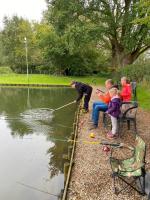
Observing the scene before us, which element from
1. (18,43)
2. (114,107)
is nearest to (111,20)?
(114,107)

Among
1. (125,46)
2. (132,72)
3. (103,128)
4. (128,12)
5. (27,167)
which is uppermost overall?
Answer: (128,12)

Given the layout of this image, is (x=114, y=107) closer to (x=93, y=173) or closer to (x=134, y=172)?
(x=93, y=173)

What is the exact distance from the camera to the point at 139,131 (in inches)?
322

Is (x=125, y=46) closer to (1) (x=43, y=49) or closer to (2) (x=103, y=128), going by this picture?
(1) (x=43, y=49)

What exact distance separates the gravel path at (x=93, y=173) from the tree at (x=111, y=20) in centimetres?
1591

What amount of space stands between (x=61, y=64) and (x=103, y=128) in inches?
1053

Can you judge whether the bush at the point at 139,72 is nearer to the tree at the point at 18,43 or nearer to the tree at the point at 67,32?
the tree at the point at 67,32

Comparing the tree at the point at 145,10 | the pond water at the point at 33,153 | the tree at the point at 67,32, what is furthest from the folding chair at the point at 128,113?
the tree at the point at 67,32

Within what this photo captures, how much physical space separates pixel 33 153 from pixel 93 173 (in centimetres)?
290

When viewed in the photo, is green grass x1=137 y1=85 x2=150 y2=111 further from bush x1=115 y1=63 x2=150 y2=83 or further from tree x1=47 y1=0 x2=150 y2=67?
tree x1=47 y1=0 x2=150 y2=67

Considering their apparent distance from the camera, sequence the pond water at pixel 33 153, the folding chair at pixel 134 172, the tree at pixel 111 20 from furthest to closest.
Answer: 1. the tree at pixel 111 20
2. the pond water at pixel 33 153
3. the folding chair at pixel 134 172

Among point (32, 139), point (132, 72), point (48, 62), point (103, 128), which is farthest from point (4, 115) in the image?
point (48, 62)

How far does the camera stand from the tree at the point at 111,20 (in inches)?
886

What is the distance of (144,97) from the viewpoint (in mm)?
14469
